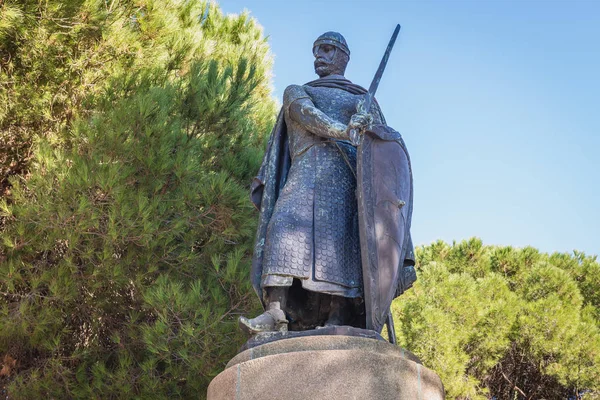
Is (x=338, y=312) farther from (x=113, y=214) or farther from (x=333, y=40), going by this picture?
(x=113, y=214)

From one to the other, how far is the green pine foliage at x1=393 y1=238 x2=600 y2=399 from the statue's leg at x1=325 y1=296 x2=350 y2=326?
480 centimetres

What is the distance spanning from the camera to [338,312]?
373 centimetres

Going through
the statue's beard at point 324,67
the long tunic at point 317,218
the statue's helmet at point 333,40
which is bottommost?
the long tunic at point 317,218

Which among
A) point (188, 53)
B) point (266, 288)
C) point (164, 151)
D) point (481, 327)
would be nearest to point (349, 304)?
point (266, 288)

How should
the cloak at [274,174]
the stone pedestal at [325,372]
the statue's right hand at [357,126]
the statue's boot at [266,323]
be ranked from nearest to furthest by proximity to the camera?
the stone pedestal at [325,372], the statue's boot at [266,323], the statue's right hand at [357,126], the cloak at [274,174]

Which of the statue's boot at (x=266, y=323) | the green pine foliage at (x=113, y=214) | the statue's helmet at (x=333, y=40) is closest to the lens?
the statue's boot at (x=266, y=323)

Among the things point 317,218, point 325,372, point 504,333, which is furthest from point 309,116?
point 504,333

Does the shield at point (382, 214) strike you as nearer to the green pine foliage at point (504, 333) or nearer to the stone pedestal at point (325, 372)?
the stone pedestal at point (325, 372)

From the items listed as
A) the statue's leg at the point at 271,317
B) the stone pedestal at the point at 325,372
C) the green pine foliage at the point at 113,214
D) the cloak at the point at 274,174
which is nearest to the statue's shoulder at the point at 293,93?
the cloak at the point at 274,174

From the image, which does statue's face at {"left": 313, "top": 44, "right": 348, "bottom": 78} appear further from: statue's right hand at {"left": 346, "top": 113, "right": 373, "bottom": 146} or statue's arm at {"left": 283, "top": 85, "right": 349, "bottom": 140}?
statue's right hand at {"left": 346, "top": 113, "right": 373, "bottom": 146}

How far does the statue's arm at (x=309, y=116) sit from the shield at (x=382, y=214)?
169 mm

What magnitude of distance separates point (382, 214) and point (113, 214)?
3049 mm

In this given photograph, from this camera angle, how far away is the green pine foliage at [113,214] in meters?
6.05

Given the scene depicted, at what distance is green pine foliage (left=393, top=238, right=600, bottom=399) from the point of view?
335 inches
